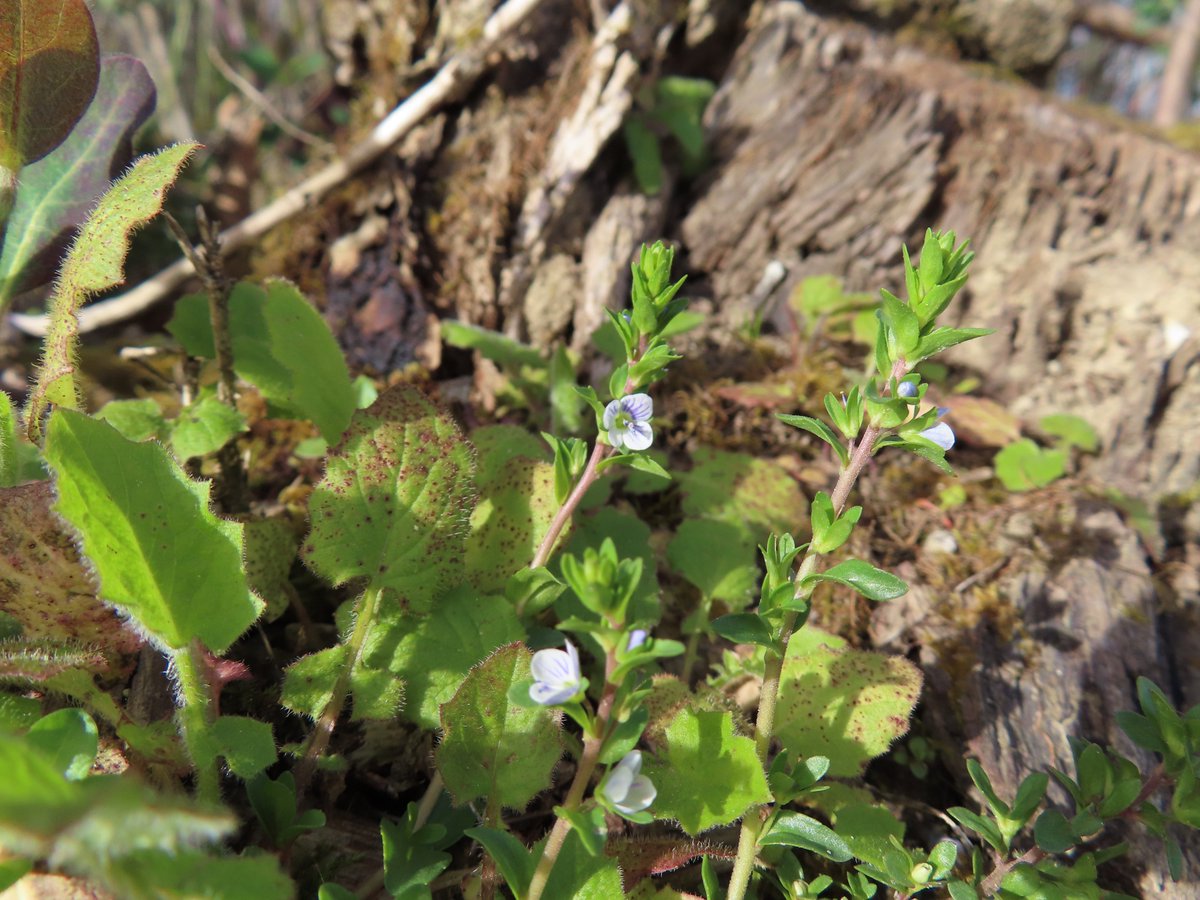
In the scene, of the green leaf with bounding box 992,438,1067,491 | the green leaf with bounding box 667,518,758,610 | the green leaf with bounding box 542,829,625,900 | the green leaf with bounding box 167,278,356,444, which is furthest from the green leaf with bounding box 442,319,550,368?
the green leaf with bounding box 992,438,1067,491

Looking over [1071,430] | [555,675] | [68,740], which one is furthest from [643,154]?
→ [68,740]

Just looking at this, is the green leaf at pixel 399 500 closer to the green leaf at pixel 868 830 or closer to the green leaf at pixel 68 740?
the green leaf at pixel 68 740

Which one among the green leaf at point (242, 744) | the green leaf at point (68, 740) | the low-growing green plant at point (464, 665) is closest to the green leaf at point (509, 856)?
the low-growing green plant at point (464, 665)

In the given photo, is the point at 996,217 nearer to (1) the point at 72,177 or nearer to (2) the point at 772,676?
(2) the point at 772,676

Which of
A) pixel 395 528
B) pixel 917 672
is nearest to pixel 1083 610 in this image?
pixel 917 672

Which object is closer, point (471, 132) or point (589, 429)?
point (589, 429)

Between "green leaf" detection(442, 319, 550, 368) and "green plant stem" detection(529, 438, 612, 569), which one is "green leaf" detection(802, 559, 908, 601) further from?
"green leaf" detection(442, 319, 550, 368)

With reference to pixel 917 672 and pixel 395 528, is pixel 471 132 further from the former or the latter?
pixel 917 672
